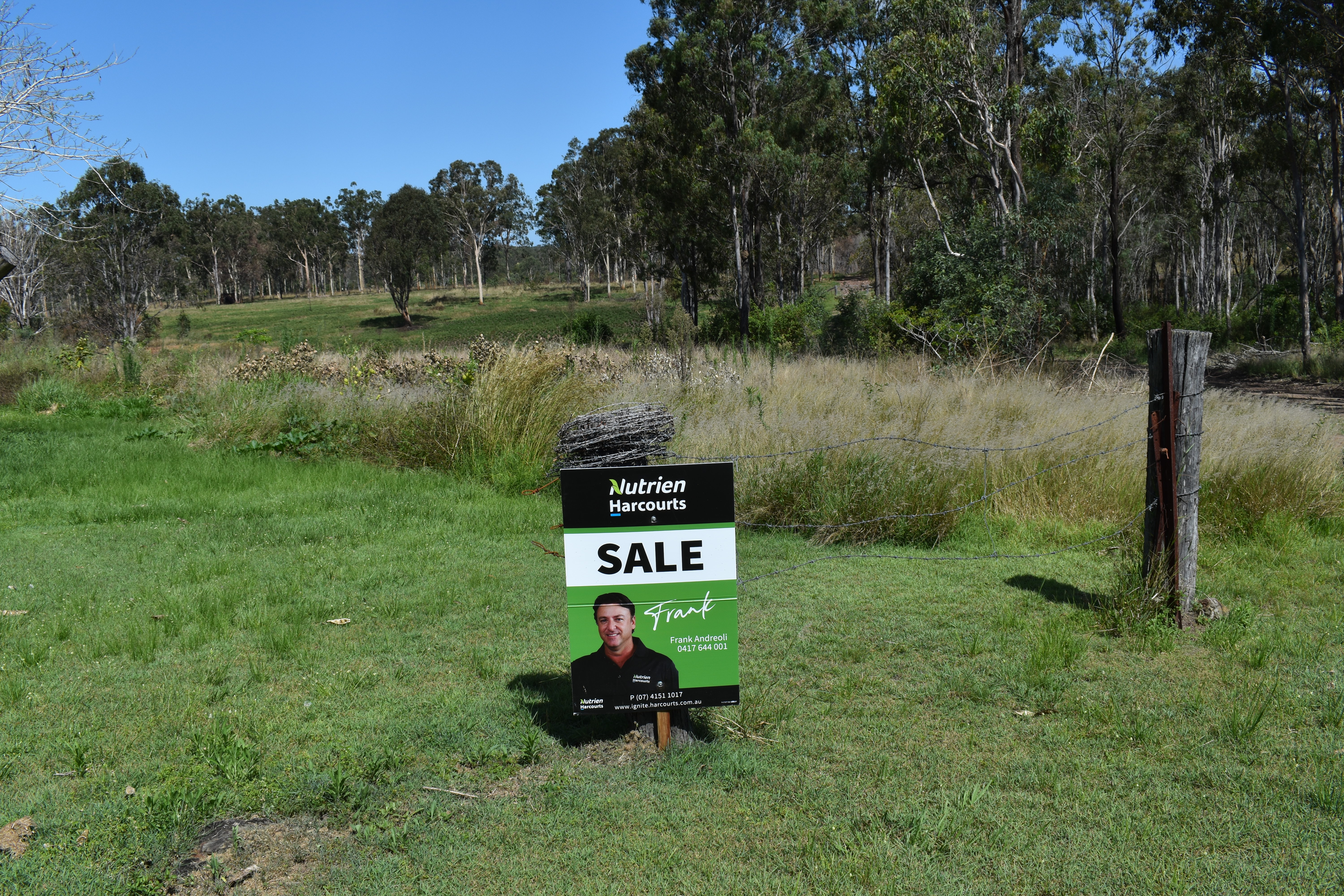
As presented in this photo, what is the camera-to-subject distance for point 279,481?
10.1 meters

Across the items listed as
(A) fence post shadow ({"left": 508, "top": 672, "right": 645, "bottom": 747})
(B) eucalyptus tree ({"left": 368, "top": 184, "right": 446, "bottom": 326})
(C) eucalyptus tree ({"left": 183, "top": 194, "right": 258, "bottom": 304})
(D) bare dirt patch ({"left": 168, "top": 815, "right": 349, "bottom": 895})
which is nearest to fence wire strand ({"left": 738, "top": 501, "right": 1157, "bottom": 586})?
(A) fence post shadow ({"left": 508, "top": 672, "right": 645, "bottom": 747})

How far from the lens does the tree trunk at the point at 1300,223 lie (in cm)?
2530

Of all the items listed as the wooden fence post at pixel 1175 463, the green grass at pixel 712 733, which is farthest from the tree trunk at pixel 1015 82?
the wooden fence post at pixel 1175 463

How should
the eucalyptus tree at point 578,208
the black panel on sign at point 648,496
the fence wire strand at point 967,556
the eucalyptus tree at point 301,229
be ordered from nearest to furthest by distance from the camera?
the black panel on sign at point 648,496 < the fence wire strand at point 967,556 < the eucalyptus tree at point 578,208 < the eucalyptus tree at point 301,229

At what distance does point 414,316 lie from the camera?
209 ft

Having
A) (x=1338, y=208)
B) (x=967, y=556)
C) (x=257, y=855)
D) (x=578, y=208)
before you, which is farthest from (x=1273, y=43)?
(x=578, y=208)

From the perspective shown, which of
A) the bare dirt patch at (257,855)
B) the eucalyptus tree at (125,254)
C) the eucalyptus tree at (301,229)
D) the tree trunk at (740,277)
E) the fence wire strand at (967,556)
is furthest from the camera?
the eucalyptus tree at (301,229)

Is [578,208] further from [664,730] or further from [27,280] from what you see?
[664,730]

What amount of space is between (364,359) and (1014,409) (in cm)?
1071

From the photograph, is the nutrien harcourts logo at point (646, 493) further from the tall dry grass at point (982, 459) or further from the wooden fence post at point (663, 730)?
the tall dry grass at point (982, 459)

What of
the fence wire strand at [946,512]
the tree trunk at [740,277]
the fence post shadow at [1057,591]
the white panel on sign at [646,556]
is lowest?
the fence post shadow at [1057,591]

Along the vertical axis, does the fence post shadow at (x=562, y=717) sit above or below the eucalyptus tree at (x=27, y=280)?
below

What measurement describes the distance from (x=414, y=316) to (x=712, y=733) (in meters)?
63.0

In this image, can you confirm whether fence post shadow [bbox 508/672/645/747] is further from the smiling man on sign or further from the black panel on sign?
the black panel on sign
